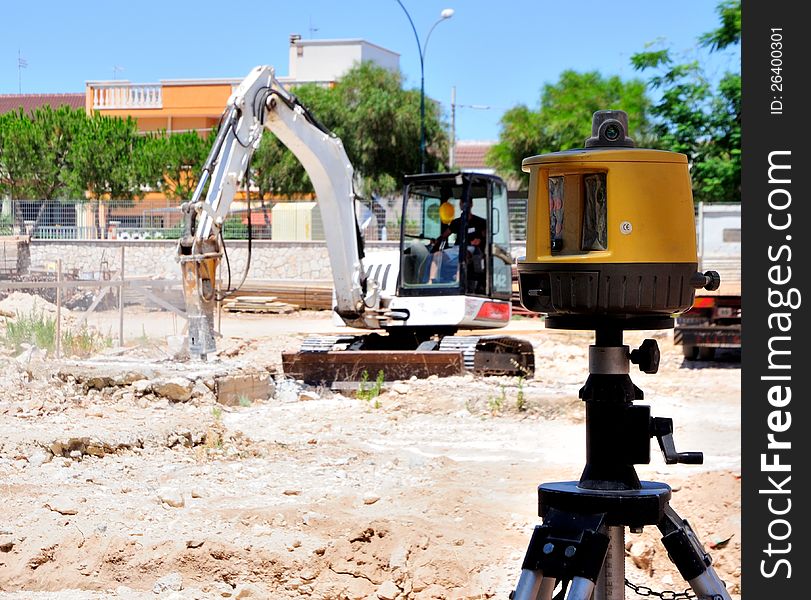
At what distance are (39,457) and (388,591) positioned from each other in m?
3.19

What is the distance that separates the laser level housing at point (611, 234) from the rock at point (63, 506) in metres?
4.22

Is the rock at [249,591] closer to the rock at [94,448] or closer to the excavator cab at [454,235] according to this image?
the rock at [94,448]

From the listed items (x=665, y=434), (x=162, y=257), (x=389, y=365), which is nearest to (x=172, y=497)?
(x=665, y=434)

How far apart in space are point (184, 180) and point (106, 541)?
3313 cm

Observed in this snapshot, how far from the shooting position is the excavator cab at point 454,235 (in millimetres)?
13727

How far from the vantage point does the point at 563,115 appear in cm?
4341

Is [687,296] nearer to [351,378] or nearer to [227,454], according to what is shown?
[227,454]

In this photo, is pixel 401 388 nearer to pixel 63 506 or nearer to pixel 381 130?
pixel 63 506

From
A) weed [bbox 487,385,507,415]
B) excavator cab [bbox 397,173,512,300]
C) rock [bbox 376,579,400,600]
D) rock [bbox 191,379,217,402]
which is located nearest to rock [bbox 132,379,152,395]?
rock [bbox 191,379,217,402]

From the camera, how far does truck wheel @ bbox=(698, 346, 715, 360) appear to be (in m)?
16.8

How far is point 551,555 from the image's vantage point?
253 centimetres

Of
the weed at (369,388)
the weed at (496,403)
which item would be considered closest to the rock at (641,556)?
the weed at (496,403)

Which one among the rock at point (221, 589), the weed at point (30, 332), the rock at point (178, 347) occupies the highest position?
the weed at point (30, 332)
